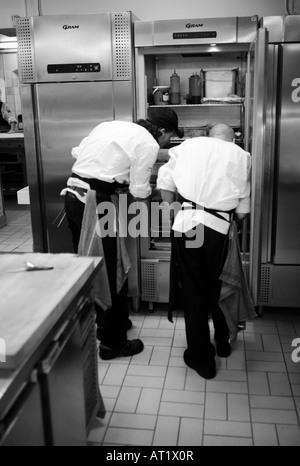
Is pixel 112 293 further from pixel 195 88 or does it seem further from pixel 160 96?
pixel 195 88

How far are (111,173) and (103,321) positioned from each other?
0.94 m

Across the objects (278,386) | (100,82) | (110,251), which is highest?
(100,82)

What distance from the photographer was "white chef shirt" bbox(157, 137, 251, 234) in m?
2.73

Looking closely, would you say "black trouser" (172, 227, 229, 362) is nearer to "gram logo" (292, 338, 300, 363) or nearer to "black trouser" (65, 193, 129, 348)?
"black trouser" (65, 193, 129, 348)

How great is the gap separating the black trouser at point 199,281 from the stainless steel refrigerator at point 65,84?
3.83 ft

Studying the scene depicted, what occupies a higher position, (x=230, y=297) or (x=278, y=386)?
(x=230, y=297)

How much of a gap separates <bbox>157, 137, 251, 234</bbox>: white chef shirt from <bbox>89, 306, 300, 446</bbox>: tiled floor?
2.87 ft

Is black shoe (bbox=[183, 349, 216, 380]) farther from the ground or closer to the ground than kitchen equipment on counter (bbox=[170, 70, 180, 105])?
closer to the ground

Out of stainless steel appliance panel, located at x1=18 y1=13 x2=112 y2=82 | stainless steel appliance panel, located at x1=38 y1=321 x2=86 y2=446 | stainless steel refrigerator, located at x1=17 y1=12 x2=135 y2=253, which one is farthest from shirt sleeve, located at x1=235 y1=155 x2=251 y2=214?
stainless steel appliance panel, located at x1=38 y1=321 x2=86 y2=446

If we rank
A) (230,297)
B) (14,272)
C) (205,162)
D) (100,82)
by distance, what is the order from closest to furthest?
(14,272) < (205,162) < (230,297) < (100,82)

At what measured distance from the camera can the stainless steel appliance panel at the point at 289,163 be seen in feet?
10.7
